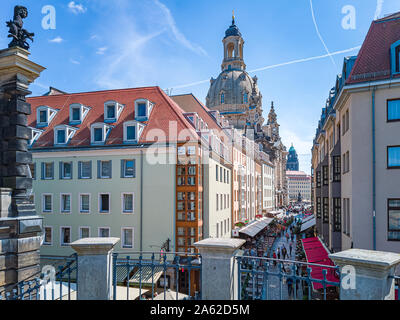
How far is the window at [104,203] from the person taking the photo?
2561 centimetres

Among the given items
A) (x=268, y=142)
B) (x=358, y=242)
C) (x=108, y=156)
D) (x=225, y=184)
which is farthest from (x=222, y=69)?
(x=358, y=242)

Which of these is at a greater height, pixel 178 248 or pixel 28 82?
pixel 28 82

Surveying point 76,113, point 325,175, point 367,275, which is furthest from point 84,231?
point 367,275

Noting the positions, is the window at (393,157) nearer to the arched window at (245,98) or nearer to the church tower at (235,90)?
the church tower at (235,90)

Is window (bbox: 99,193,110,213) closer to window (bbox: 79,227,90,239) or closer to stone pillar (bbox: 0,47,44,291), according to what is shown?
window (bbox: 79,227,90,239)

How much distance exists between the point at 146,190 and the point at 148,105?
23.4ft

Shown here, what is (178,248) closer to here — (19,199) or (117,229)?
(117,229)

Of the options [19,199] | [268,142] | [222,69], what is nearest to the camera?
[19,199]

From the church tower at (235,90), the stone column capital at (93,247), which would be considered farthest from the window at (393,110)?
the church tower at (235,90)

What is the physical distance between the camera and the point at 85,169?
2653cm

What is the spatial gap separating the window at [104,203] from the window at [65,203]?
291 cm

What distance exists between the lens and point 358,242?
17.3 m

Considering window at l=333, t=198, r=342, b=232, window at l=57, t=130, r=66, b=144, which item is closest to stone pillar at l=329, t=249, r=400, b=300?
window at l=333, t=198, r=342, b=232

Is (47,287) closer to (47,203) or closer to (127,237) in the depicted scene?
(127,237)
